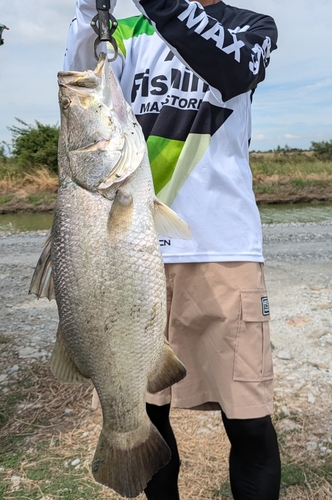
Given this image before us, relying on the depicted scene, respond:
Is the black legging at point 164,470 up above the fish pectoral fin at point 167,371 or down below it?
below

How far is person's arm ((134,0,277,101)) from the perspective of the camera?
1715 millimetres

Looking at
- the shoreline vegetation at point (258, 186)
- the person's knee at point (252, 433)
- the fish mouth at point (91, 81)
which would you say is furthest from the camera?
the shoreline vegetation at point (258, 186)

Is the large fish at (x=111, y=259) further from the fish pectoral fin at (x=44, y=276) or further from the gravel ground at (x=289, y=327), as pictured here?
the gravel ground at (x=289, y=327)

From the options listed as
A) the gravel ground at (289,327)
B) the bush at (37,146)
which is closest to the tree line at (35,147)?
the bush at (37,146)

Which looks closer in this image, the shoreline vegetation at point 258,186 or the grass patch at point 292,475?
the grass patch at point 292,475

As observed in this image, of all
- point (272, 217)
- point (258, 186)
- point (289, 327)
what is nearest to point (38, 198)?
point (272, 217)

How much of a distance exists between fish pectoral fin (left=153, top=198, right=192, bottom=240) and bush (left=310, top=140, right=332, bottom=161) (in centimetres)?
4150

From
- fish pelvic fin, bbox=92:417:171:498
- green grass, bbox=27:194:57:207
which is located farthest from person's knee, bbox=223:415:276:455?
green grass, bbox=27:194:57:207

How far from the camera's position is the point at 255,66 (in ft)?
6.23

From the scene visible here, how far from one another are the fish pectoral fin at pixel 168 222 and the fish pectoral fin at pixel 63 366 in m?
0.59

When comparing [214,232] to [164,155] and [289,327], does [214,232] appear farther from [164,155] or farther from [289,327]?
[289,327]

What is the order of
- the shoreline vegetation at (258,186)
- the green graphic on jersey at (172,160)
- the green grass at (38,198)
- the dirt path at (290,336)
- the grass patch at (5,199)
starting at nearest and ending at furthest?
the green graphic on jersey at (172,160), the dirt path at (290,336), the green grass at (38,198), the shoreline vegetation at (258,186), the grass patch at (5,199)

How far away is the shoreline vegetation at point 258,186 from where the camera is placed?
22.2m

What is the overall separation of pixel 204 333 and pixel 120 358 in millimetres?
552
